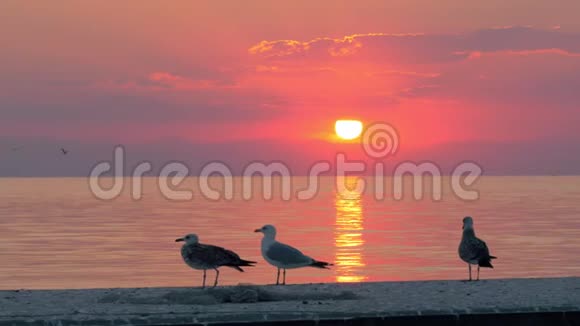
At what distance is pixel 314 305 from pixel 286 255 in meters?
4.55

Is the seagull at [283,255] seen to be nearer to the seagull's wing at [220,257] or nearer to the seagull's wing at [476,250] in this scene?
the seagull's wing at [220,257]

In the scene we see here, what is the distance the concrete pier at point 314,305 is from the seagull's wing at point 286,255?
122 cm

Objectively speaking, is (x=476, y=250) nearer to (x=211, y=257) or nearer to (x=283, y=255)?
(x=283, y=255)

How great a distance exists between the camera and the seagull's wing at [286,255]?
22172 mm

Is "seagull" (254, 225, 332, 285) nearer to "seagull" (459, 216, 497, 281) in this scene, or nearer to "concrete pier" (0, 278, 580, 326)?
"concrete pier" (0, 278, 580, 326)

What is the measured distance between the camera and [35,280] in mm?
38250

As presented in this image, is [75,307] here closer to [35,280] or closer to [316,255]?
[35,280]

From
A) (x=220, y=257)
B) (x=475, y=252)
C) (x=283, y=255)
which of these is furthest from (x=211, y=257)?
(x=475, y=252)

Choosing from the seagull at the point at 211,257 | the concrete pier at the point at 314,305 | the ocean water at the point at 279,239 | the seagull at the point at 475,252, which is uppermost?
the ocean water at the point at 279,239

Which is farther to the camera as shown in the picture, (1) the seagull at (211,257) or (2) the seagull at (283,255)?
(2) the seagull at (283,255)

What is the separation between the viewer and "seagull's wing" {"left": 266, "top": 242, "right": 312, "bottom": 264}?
22172mm

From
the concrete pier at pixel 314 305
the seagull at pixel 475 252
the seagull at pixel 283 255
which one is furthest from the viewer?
the seagull at pixel 475 252

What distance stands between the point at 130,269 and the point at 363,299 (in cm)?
2432

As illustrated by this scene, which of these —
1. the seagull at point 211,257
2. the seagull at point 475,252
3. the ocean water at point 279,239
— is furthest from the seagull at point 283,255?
the ocean water at point 279,239
